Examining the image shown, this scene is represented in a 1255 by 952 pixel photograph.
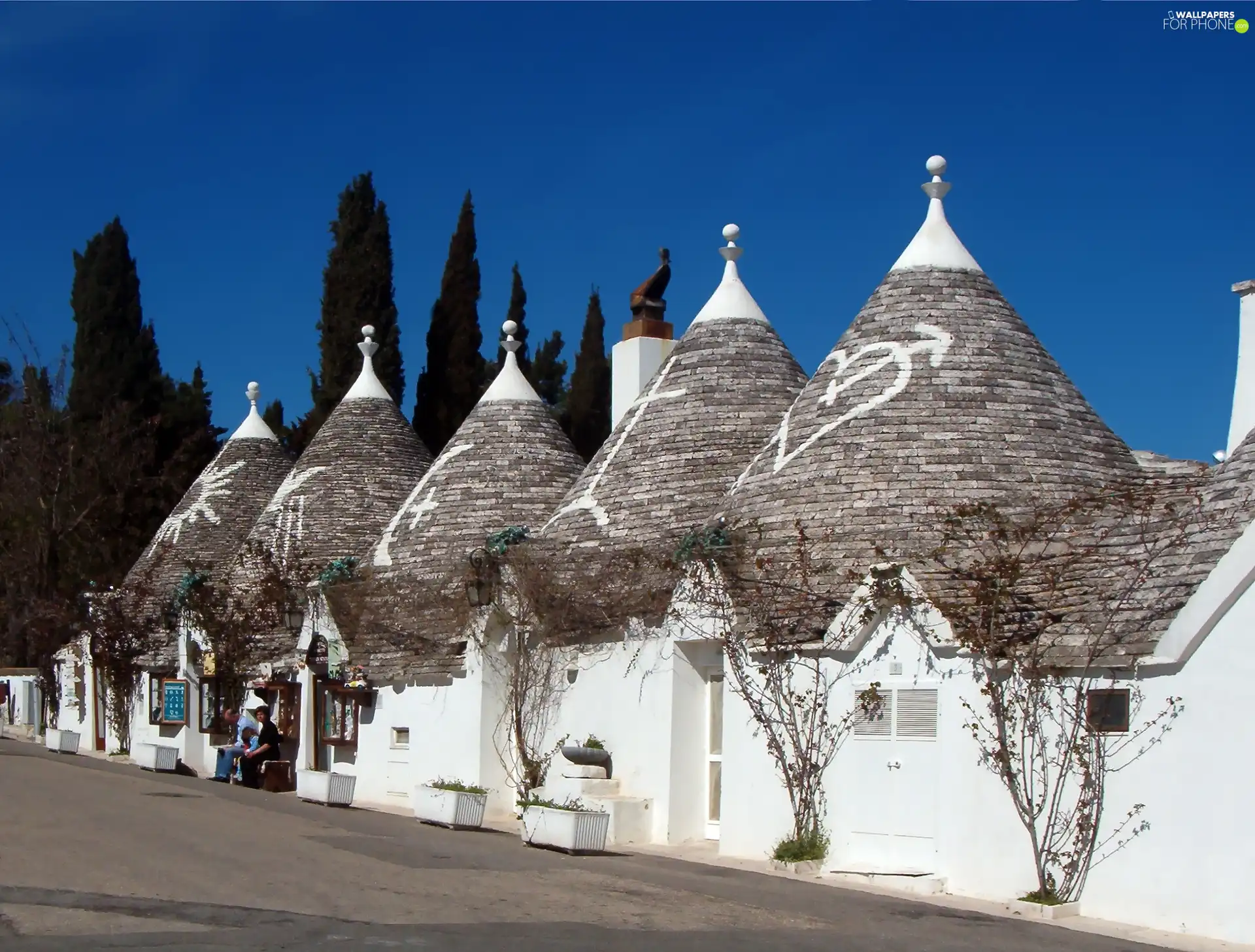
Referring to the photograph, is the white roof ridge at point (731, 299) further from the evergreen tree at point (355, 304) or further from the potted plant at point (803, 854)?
the evergreen tree at point (355, 304)

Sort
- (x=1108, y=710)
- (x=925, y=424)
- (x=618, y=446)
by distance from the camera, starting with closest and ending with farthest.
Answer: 1. (x=1108, y=710)
2. (x=925, y=424)
3. (x=618, y=446)

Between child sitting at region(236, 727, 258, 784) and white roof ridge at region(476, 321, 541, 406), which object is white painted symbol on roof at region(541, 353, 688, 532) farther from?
child sitting at region(236, 727, 258, 784)

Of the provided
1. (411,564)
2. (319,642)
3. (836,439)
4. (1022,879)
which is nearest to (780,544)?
(836,439)

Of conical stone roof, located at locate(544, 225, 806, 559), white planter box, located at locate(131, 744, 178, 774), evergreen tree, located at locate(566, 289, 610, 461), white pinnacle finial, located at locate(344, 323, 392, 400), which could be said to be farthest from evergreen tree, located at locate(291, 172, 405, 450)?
conical stone roof, located at locate(544, 225, 806, 559)

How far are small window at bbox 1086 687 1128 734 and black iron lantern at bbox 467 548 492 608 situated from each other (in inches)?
378

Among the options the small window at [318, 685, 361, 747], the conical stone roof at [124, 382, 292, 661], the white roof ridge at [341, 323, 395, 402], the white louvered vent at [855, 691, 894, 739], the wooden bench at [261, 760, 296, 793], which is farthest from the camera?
the conical stone roof at [124, 382, 292, 661]

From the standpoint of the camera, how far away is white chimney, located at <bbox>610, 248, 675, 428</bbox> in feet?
77.9

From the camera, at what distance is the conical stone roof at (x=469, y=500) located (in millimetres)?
22516

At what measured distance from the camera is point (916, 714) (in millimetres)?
13938

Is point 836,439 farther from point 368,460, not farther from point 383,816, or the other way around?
point 368,460

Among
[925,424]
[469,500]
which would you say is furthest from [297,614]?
[925,424]

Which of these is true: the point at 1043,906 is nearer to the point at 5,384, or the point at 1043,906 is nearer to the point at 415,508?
the point at 415,508

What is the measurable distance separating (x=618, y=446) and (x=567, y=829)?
680 cm

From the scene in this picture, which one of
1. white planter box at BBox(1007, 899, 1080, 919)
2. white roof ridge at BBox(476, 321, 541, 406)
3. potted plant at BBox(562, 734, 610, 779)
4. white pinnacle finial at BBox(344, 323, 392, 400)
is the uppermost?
white pinnacle finial at BBox(344, 323, 392, 400)
